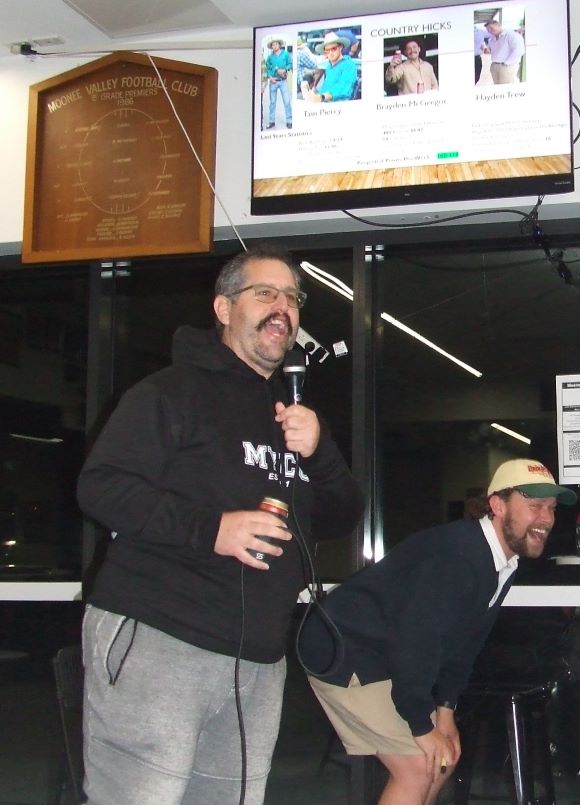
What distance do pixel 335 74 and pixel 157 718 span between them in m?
2.48

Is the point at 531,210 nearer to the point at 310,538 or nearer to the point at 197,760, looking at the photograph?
the point at 310,538

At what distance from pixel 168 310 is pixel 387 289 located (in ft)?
3.10

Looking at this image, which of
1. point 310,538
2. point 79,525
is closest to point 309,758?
point 79,525

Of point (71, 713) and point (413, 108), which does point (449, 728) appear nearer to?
point (71, 713)

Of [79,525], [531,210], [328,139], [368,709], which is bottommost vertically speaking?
[368,709]

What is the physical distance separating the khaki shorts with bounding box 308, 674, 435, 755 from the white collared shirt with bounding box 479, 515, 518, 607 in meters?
0.46

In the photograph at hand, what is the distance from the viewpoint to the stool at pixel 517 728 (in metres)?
3.26

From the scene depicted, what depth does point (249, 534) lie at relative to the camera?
187cm

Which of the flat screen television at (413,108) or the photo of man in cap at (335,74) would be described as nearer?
the flat screen television at (413,108)

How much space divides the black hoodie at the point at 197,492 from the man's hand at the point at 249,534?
3cm

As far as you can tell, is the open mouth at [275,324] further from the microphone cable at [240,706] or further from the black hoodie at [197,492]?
the microphone cable at [240,706]

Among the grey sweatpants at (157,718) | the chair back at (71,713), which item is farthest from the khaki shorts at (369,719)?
the grey sweatpants at (157,718)

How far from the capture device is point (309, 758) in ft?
12.1

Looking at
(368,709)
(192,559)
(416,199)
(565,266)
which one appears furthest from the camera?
(565,266)
